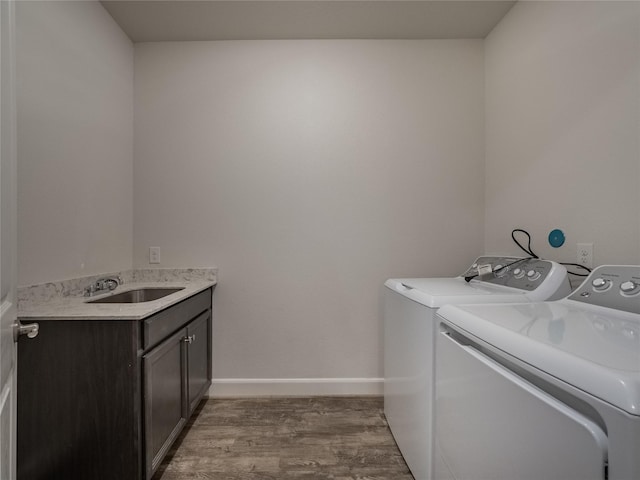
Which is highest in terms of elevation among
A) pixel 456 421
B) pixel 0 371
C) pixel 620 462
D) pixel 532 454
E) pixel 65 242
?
pixel 65 242

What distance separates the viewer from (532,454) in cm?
65

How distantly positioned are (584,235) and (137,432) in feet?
6.90

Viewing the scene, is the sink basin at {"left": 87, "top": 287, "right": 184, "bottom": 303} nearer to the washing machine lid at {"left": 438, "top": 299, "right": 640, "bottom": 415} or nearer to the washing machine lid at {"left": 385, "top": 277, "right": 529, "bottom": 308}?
the washing machine lid at {"left": 385, "top": 277, "right": 529, "bottom": 308}

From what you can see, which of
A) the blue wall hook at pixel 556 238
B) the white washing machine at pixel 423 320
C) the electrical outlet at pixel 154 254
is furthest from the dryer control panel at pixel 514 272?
the electrical outlet at pixel 154 254

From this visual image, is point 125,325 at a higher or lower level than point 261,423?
higher

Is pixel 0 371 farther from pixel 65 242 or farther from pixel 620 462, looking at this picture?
pixel 65 242

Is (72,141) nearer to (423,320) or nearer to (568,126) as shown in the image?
(423,320)

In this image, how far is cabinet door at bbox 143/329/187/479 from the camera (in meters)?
1.26

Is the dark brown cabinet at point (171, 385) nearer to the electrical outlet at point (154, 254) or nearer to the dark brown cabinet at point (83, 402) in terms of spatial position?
the dark brown cabinet at point (83, 402)

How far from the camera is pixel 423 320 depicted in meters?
1.30

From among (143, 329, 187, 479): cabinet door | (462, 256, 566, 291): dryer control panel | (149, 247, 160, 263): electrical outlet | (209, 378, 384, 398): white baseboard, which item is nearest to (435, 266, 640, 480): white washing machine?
(462, 256, 566, 291): dryer control panel

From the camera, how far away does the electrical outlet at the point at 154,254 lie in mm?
2199

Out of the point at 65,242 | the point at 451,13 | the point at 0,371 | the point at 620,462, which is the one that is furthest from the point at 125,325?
the point at 451,13

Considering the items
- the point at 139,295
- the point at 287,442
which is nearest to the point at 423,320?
the point at 287,442
